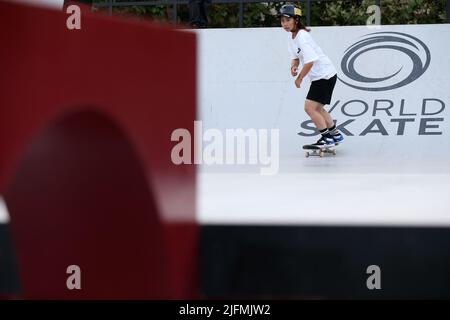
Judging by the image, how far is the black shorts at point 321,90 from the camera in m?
8.88

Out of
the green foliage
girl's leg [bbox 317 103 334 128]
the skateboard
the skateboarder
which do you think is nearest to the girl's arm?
the skateboarder

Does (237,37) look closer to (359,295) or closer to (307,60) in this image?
(307,60)

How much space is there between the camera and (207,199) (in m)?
4.04

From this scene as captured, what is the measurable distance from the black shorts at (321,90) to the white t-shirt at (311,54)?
6 centimetres

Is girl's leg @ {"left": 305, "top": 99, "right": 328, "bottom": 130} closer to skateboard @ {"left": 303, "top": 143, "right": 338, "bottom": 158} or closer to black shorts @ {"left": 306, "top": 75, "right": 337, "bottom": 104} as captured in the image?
black shorts @ {"left": 306, "top": 75, "right": 337, "bottom": 104}

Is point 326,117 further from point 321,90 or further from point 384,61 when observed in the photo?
point 384,61

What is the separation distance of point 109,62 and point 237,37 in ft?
27.6

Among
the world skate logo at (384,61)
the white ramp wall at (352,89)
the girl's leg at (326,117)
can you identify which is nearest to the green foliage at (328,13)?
the white ramp wall at (352,89)

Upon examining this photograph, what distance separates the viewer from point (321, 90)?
8.92m

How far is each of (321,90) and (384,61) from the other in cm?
196

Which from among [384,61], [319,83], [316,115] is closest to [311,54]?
[319,83]

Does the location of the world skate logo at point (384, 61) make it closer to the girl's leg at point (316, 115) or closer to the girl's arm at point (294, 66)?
the girl's leg at point (316, 115)

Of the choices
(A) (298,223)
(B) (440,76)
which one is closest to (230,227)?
(A) (298,223)

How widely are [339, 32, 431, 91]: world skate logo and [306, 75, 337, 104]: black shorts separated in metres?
1.51
